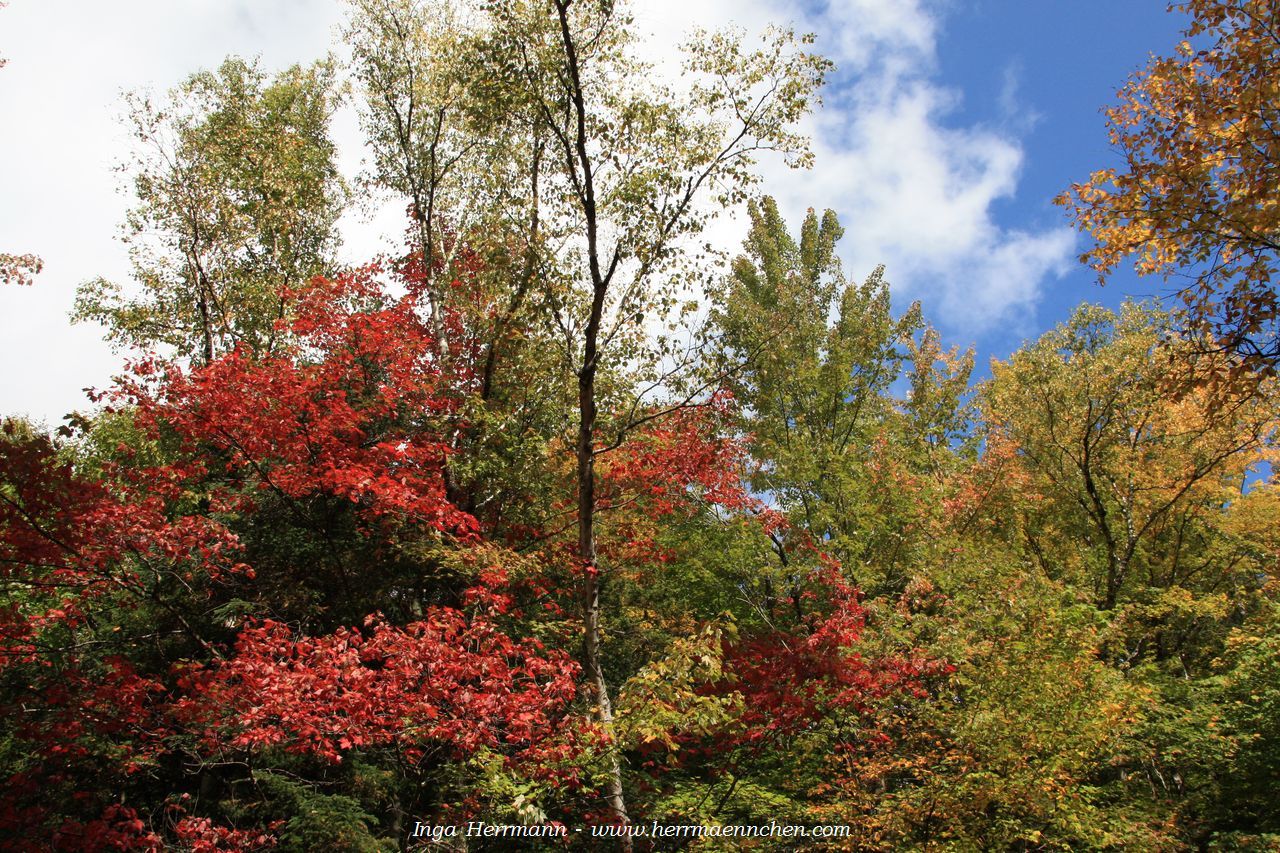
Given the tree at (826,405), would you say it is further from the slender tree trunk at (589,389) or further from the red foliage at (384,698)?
the red foliage at (384,698)

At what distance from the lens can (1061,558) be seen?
738 inches

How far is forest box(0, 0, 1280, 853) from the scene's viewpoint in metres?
8.17

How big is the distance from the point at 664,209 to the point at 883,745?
27.0ft

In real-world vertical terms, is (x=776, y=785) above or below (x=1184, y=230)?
below

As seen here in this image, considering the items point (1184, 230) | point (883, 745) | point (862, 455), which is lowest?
point (883, 745)

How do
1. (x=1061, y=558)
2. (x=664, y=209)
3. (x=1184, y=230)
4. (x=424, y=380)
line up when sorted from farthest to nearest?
1. (x=1061, y=558)
2. (x=424, y=380)
3. (x=664, y=209)
4. (x=1184, y=230)

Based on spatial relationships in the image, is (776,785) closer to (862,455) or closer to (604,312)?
(862,455)

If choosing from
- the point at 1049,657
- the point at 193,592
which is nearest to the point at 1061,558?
the point at 1049,657

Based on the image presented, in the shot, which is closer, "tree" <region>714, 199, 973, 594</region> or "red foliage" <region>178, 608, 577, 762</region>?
"red foliage" <region>178, 608, 577, 762</region>

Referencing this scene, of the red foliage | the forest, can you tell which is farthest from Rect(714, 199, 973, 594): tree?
the red foliage

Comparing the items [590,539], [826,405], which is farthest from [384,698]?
[826,405]

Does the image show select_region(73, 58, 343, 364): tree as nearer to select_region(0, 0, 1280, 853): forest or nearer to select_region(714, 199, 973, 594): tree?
select_region(0, 0, 1280, 853): forest

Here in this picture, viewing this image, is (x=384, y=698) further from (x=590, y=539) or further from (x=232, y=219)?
(x=232, y=219)

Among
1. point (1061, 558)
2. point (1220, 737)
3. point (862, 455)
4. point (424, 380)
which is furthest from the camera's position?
point (1061, 558)
